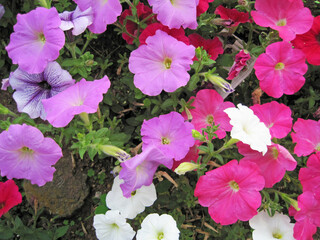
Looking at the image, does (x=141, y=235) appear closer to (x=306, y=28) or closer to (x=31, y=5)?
(x=306, y=28)

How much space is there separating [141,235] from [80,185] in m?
0.66

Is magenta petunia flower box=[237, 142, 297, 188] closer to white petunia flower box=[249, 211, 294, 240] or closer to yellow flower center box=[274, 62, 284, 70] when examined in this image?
white petunia flower box=[249, 211, 294, 240]

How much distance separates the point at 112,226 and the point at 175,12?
103cm

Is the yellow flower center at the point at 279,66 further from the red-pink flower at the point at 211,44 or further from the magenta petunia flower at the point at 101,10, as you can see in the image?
the magenta petunia flower at the point at 101,10

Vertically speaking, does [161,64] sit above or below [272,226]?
above

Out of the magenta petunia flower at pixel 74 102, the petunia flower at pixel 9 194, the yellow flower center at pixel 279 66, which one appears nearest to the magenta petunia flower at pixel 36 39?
the magenta petunia flower at pixel 74 102

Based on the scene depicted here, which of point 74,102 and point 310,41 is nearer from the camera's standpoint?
point 74,102

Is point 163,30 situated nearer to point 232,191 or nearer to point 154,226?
point 232,191

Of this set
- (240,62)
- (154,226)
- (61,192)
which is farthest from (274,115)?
(61,192)

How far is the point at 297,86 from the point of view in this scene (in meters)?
1.69

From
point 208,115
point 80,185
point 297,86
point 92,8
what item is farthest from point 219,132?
point 80,185

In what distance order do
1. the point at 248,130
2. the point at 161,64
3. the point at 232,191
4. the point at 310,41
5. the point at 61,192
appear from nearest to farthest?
1. the point at 248,130
2. the point at 232,191
3. the point at 161,64
4. the point at 310,41
5. the point at 61,192

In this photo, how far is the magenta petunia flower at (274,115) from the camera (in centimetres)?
160

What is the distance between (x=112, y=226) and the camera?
1637mm
